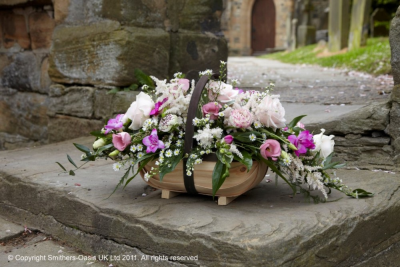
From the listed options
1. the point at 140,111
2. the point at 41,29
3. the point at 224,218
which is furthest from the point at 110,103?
the point at 224,218

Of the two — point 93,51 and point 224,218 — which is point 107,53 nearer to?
point 93,51

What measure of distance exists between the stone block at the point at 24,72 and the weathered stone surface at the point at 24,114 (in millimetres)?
67

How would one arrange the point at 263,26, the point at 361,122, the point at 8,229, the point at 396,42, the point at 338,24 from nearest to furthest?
the point at 8,229, the point at 396,42, the point at 361,122, the point at 338,24, the point at 263,26

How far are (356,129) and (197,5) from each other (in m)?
1.60

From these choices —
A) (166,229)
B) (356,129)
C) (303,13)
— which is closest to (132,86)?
(356,129)

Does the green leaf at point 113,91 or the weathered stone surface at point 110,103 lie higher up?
the green leaf at point 113,91

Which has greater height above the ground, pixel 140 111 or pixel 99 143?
pixel 140 111

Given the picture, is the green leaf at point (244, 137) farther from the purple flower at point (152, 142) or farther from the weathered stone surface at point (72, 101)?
the weathered stone surface at point (72, 101)

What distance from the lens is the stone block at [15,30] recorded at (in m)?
4.29

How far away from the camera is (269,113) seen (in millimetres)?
1893

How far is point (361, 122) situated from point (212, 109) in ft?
3.60

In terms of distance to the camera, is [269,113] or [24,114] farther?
[24,114]

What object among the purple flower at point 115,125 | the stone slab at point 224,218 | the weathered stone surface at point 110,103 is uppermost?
the purple flower at point 115,125

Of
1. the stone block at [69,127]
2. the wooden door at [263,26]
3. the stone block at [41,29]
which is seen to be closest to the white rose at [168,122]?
the stone block at [69,127]
